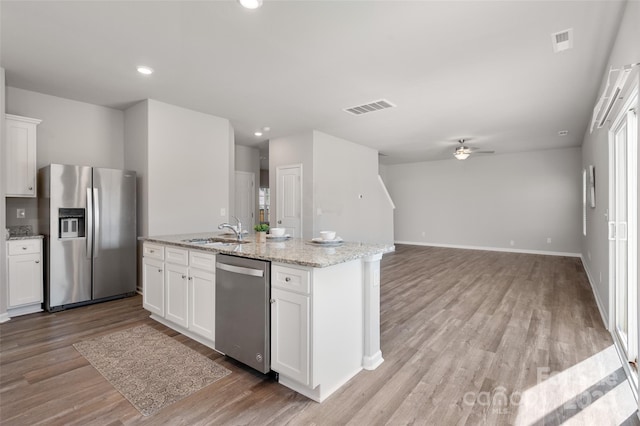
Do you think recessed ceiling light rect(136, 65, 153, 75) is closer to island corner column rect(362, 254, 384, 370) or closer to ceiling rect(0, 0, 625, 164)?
ceiling rect(0, 0, 625, 164)

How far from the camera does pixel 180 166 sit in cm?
464

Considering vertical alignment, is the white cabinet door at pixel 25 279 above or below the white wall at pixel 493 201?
below

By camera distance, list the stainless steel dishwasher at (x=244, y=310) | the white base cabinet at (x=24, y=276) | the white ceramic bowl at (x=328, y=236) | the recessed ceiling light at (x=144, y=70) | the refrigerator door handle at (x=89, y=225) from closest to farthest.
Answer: the stainless steel dishwasher at (x=244, y=310) → the white ceramic bowl at (x=328, y=236) → the recessed ceiling light at (x=144, y=70) → the white base cabinet at (x=24, y=276) → the refrigerator door handle at (x=89, y=225)

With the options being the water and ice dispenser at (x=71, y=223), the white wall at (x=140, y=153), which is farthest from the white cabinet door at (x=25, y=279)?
the white wall at (x=140, y=153)

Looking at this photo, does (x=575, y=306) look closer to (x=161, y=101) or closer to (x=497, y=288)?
(x=497, y=288)

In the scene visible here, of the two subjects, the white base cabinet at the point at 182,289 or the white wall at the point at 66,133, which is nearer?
the white base cabinet at the point at 182,289

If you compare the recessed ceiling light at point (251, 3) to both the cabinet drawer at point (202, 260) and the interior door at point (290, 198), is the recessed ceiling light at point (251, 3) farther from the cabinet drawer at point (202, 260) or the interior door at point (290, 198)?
the interior door at point (290, 198)

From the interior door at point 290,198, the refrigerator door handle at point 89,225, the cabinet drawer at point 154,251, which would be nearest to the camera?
the cabinet drawer at point 154,251

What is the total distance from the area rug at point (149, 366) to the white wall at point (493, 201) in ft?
28.2

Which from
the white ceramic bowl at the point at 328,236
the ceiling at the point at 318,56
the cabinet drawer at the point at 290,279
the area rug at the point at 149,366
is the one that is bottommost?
the area rug at the point at 149,366

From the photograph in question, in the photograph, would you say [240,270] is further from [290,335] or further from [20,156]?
[20,156]

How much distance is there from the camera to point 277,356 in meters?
2.10

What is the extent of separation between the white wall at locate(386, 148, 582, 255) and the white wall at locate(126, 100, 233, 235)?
676 cm

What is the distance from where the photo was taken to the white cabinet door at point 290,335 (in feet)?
6.39
